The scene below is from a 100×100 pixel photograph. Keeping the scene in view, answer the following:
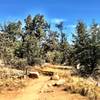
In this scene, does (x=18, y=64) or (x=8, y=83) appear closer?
(x=8, y=83)

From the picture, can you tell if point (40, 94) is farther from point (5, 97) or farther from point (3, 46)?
point (3, 46)

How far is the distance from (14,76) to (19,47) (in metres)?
27.9

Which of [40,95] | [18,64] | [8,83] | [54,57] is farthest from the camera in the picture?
[54,57]

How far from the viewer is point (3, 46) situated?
44.5m

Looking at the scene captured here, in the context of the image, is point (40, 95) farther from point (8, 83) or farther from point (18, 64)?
point (18, 64)

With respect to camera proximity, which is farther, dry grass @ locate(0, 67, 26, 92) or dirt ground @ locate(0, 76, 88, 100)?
dry grass @ locate(0, 67, 26, 92)

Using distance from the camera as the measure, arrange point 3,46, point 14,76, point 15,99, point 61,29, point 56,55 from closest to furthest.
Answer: point 15,99
point 14,76
point 3,46
point 56,55
point 61,29

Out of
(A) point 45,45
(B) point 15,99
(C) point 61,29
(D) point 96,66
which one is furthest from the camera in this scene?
(C) point 61,29

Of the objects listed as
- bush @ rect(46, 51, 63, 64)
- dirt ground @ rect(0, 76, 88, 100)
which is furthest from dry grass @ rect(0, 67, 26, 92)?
bush @ rect(46, 51, 63, 64)

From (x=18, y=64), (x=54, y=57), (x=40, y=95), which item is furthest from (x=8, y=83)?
(x=54, y=57)

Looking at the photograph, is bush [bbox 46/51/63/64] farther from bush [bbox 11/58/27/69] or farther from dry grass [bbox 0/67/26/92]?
dry grass [bbox 0/67/26/92]

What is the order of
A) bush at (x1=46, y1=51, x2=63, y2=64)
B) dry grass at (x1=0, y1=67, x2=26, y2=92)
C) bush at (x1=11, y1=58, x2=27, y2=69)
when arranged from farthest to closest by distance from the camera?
bush at (x1=46, y1=51, x2=63, y2=64)
bush at (x1=11, y1=58, x2=27, y2=69)
dry grass at (x1=0, y1=67, x2=26, y2=92)

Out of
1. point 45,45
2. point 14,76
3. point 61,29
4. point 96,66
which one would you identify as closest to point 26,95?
point 14,76

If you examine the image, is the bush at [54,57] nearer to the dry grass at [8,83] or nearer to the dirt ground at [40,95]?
the dry grass at [8,83]
